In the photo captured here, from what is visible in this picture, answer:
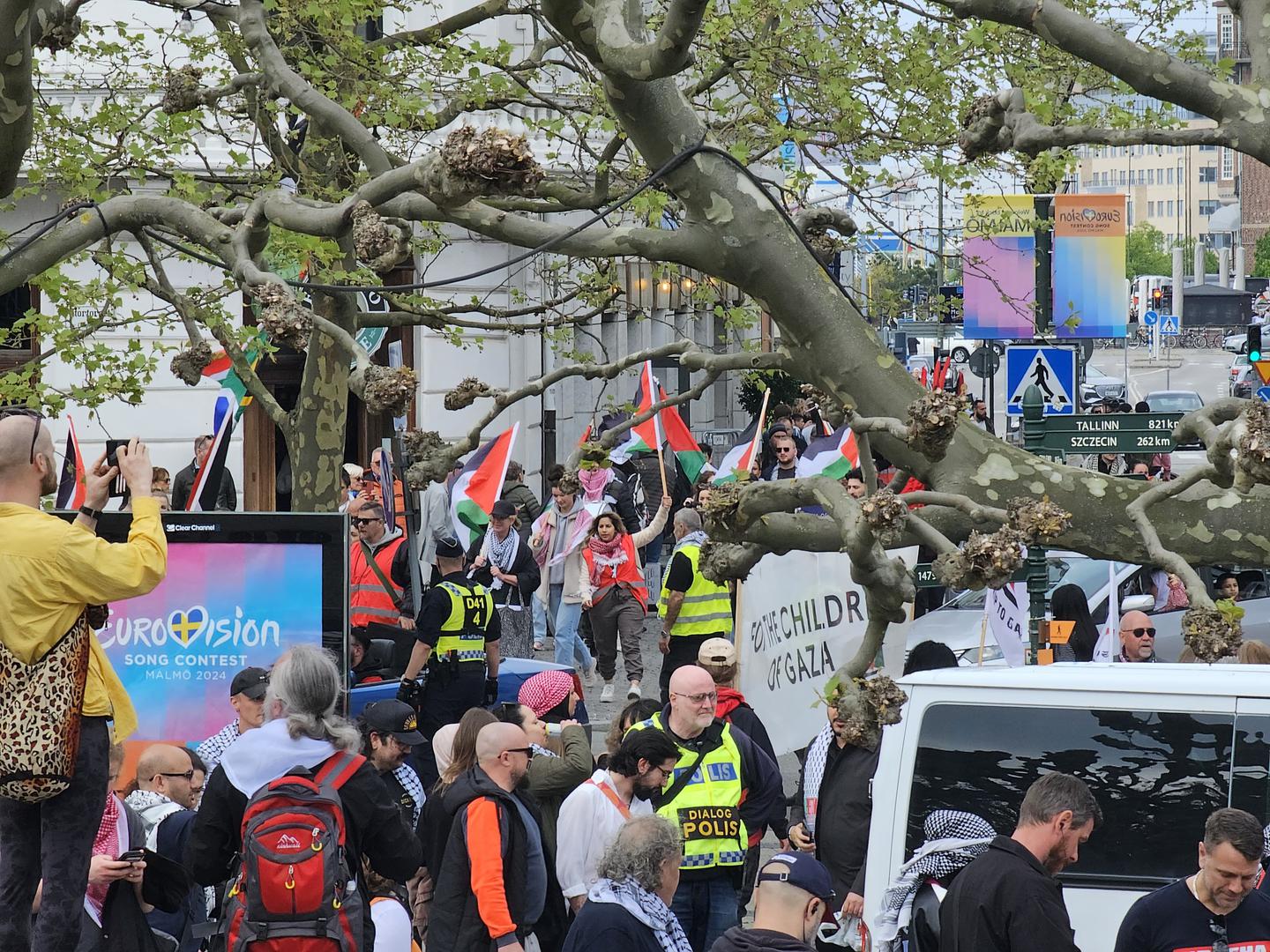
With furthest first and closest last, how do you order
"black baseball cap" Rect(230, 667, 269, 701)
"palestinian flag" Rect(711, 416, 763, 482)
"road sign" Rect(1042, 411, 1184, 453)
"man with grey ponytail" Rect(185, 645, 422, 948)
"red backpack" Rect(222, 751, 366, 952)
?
"palestinian flag" Rect(711, 416, 763, 482) < "road sign" Rect(1042, 411, 1184, 453) < "black baseball cap" Rect(230, 667, 269, 701) < "man with grey ponytail" Rect(185, 645, 422, 948) < "red backpack" Rect(222, 751, 366, 952)

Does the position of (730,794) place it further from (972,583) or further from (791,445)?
(791,445)

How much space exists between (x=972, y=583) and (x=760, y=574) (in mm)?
6973

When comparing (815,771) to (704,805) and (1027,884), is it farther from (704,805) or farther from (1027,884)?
(1027,884)

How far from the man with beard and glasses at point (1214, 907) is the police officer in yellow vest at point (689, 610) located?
726cm

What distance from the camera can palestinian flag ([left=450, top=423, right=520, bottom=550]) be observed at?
1183 cm

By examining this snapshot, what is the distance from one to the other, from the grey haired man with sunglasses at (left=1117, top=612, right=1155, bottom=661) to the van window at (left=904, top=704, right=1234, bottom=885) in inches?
175

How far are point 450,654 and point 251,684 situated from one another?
376 centimetres

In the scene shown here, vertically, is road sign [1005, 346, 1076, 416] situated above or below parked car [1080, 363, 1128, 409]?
below

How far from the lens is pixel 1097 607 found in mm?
14195

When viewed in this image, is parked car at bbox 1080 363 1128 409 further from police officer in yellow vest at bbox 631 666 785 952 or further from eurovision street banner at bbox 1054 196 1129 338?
police officer in yellow vest at bbox 631 666 785 952

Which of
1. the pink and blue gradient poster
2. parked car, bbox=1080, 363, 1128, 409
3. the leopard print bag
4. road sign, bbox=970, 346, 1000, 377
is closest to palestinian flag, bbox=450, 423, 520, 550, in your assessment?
the pink and blue gradient poster

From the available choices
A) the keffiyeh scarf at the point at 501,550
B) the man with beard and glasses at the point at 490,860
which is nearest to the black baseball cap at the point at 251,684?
the man with beard and glasses at the point at 490,860

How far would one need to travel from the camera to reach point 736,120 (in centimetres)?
1298

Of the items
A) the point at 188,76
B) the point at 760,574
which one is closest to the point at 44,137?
the point at 188,76
